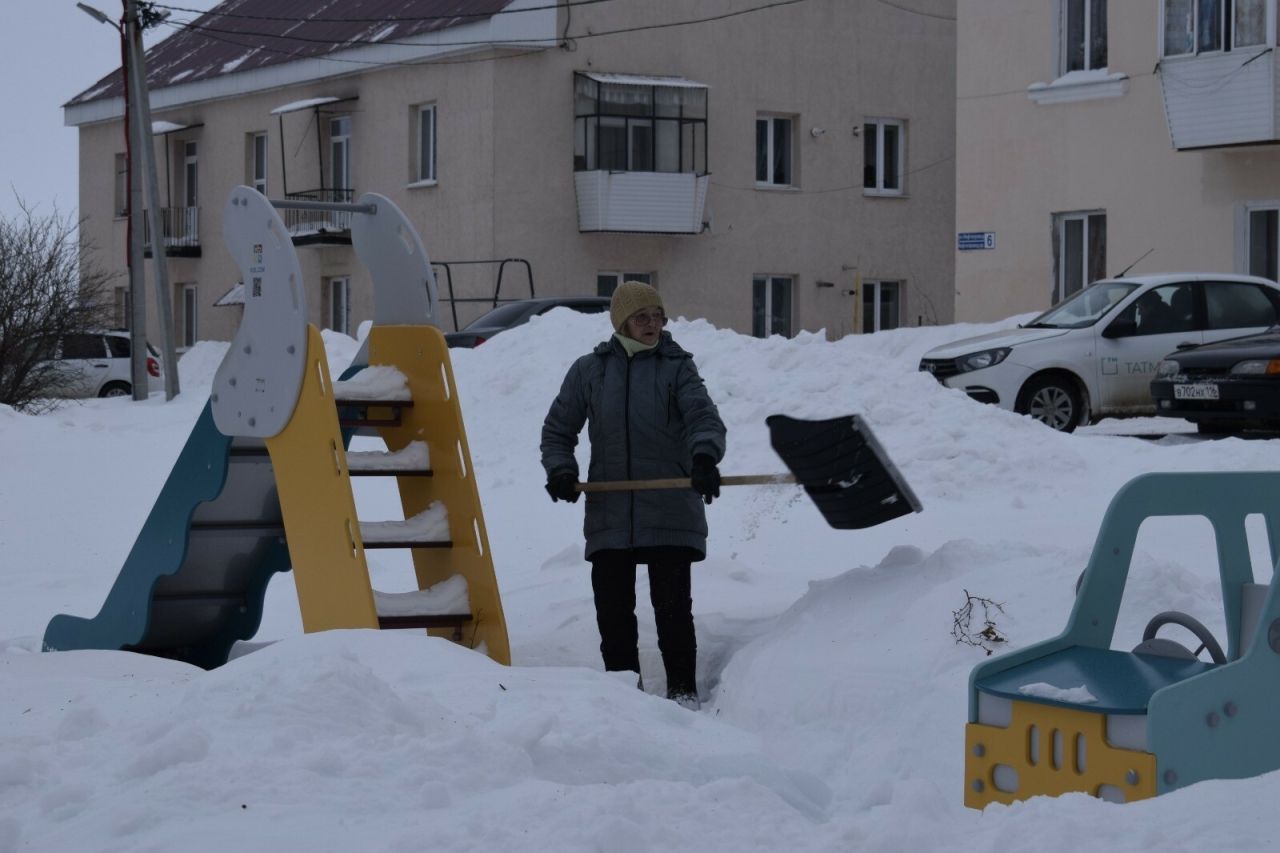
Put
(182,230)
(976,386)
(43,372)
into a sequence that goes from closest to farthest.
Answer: (976,386) → (43,372) → (182,230)

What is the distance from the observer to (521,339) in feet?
50.1

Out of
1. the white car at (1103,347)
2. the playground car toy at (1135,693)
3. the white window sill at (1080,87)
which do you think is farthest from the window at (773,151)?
the playground car toy at (1135,693)

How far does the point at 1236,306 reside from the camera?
581 inches

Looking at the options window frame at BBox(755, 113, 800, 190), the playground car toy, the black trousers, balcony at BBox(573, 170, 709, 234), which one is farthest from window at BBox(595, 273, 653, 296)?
the playground car toy

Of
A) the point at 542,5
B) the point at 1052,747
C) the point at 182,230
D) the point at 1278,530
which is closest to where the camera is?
the point at 1052,747

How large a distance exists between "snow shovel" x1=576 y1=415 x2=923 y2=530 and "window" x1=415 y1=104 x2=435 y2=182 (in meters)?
20.7

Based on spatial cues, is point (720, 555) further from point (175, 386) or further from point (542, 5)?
point (542, 5)

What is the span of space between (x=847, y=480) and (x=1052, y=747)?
8.92 feet

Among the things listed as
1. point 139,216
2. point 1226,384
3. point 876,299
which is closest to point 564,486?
point 1226,384

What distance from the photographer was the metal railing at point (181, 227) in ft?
104

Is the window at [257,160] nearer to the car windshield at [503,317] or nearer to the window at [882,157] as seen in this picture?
the window at [882,157]

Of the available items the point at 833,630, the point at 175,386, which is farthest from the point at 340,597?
the point at 175,386

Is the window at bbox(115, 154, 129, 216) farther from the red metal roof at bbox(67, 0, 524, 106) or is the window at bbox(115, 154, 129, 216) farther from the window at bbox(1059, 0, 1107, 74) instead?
the window at bbox(1059, 0, 1107, 74)

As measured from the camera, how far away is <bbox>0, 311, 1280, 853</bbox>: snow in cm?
315
